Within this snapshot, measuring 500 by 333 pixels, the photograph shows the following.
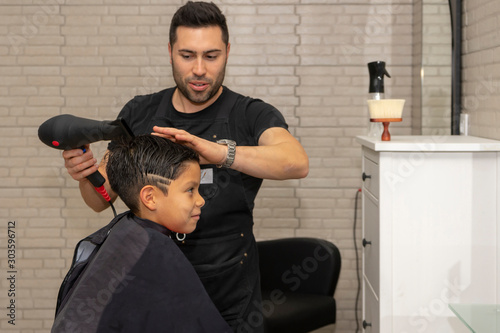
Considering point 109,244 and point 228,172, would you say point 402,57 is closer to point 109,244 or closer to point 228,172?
point 228,172

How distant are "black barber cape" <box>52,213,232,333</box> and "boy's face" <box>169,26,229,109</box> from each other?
0.55 meters

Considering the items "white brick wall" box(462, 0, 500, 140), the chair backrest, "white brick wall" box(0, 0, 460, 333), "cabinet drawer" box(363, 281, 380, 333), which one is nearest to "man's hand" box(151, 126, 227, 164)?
"cabinet drawer" box(363, 281, 380, 333)

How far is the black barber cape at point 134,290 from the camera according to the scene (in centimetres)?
148

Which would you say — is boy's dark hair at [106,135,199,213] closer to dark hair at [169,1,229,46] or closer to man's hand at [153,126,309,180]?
man's hand at [153,126,309,180]

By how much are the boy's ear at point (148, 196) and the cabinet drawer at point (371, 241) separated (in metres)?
1.17

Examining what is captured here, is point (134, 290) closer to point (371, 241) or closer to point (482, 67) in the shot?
point (371, 241)

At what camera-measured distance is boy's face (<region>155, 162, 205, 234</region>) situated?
1.62 metres

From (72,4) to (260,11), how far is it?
→ 126 centimetres

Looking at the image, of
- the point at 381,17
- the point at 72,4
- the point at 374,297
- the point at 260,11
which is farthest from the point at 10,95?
the point at 374,297

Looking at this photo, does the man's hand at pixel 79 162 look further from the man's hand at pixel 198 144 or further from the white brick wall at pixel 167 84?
the white brick wall at pixel 167 84

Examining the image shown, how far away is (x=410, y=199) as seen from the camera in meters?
2.42

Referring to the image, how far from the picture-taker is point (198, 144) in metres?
1.66

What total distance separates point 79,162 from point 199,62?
0.50 m

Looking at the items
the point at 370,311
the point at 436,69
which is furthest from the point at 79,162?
the point at 436,69
